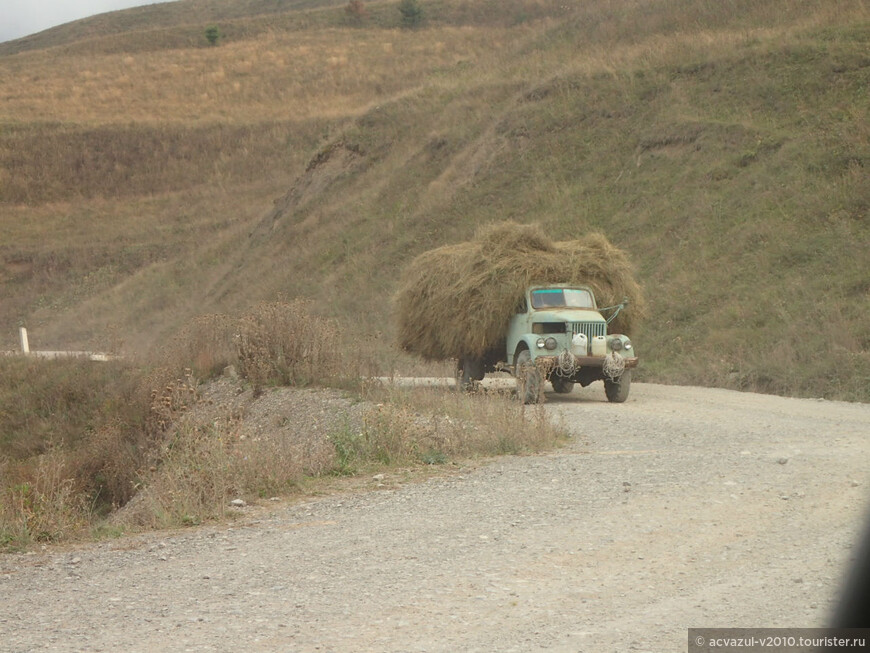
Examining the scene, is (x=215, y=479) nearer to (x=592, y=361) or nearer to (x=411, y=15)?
(x=592, y=361)

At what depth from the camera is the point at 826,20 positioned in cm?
3566

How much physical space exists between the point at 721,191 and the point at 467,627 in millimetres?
25512

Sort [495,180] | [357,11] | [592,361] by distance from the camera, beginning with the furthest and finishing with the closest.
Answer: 1. [357,11]
2. [495,180]
3. [592,361]

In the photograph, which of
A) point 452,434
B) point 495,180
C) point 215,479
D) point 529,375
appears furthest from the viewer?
point 495,180

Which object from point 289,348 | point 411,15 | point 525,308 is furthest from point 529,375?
point 411,15

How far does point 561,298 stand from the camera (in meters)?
17.3

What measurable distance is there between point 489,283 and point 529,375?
2097 mm

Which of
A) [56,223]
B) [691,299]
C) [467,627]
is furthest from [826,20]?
[56,223]

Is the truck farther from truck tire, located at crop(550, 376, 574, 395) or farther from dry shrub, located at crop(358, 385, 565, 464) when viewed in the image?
dry shrub, located at crop(358, 385, 565, 464)

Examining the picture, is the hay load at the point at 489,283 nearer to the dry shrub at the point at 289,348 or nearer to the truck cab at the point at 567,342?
the truck cab at the point at 567,342

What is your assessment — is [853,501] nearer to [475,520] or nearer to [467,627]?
[475,520]

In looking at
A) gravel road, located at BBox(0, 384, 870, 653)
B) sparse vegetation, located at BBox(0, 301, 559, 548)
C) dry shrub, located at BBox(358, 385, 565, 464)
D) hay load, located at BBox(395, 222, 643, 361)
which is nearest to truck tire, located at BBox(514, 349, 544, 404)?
hay load, located at BBox(395, 222, 643, 361)

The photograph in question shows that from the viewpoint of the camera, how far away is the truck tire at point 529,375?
15011 millimetres

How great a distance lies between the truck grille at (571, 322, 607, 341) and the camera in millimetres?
16484
